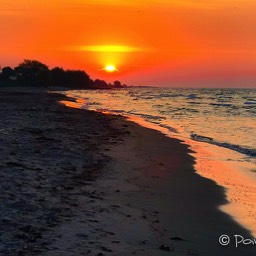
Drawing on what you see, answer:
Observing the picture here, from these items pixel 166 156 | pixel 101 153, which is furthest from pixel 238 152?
pixel 101 153

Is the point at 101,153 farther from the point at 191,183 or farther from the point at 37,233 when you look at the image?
the point at 37,233

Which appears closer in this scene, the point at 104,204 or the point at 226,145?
the point at 104,204

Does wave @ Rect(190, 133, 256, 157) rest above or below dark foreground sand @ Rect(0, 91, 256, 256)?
below

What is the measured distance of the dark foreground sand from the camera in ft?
20.6

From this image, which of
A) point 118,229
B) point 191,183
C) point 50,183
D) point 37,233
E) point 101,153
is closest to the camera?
point 37,233

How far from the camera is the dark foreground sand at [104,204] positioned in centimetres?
629

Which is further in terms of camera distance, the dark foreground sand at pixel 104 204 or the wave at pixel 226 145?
the wave at pixel 226 145

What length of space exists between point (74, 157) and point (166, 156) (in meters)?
3.78

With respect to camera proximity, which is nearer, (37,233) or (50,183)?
(37,233)

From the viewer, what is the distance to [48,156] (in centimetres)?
1307

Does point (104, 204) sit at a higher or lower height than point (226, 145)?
higher

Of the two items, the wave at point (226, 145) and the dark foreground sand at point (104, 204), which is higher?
the dark foreground sand at point (104, 204)

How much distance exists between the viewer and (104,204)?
8.47 metres

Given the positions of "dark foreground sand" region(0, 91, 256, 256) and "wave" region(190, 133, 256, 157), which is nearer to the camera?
"dark foreground sand" region(0, 91, 256, 256)
